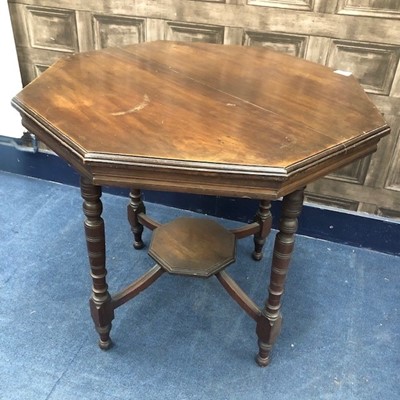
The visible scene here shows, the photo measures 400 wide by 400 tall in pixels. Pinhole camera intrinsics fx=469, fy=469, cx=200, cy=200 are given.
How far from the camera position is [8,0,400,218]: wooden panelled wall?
5.48 ft

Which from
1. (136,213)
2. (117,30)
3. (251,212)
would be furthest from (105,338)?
(117,30)

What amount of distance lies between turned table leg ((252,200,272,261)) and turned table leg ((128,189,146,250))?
0.47 meters

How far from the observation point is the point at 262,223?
72.3 inches

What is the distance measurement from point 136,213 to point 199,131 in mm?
848

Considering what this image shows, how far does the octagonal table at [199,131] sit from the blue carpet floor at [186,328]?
11 cm

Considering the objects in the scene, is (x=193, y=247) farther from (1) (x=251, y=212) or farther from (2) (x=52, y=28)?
(2) (x=52, y=28)

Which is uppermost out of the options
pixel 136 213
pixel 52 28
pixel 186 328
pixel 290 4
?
pixel 290 4

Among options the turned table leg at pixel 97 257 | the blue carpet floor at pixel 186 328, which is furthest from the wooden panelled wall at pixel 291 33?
the turned table leg at pixel 97 257

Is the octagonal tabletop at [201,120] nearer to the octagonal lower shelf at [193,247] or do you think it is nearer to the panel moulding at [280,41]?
the panel moulding at [280,41]

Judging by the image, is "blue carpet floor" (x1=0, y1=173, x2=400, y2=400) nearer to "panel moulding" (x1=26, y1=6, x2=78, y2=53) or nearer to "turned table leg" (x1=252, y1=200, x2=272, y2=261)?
"turned table leg" (x1=252, y1=200, x2=272, y2=261)

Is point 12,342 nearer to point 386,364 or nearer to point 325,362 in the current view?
point 325,362

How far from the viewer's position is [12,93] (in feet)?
7.13

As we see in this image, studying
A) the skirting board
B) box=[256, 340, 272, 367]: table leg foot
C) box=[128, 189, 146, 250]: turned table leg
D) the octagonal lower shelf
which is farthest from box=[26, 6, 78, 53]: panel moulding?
box=[256, 340, 272, 367]: table leg foot

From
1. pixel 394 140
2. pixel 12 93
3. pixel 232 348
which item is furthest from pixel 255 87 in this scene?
pixel 12 93
